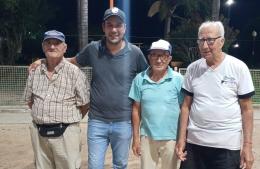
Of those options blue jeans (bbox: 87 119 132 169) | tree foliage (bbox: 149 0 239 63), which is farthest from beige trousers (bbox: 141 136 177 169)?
tree foliage (bbox: 149 0 239 63)

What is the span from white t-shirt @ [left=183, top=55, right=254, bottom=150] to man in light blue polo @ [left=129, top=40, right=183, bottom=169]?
268 millimetres

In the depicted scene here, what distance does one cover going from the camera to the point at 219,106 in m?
3.47

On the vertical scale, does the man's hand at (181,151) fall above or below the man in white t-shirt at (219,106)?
below

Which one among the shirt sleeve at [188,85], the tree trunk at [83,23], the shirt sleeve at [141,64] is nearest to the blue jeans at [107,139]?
the shirt sleeve at [141,64]

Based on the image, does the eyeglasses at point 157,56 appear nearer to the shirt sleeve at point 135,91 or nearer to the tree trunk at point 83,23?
the shirt sleeve at point 135,91

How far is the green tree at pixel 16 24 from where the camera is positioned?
21.9 m

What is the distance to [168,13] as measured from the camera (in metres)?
25.9

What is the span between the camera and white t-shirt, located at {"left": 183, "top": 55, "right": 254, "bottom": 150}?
11.3ft

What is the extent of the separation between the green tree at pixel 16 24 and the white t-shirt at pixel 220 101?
61.6 ft

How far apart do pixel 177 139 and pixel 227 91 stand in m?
0.65

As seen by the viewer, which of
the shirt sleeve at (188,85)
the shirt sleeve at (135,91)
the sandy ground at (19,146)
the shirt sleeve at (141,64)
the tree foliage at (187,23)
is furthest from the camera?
the tree foliage at (187,23)

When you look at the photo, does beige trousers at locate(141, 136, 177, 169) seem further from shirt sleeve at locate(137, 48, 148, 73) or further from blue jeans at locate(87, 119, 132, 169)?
shirt sleeve at locate(137, 48, 148, 73)

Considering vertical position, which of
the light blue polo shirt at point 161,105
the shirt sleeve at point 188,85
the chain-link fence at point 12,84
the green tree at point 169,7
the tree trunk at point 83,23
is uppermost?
the green tree at point 169,7

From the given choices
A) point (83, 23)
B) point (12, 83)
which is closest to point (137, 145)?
point (12, 83)
